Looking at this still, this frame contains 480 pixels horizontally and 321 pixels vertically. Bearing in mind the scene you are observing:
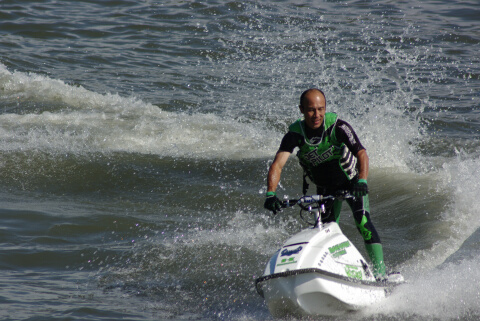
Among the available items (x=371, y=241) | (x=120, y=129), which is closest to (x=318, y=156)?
(x=371, y=241)

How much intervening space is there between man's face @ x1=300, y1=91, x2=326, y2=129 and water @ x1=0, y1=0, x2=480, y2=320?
1.67m

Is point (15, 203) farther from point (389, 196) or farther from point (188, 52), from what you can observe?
point (188, 52)

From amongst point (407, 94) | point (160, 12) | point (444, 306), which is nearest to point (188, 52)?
point (160, 12)

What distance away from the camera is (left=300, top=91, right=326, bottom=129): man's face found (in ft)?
16.1

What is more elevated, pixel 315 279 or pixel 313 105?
pixel 313 105

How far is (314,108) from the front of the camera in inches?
194

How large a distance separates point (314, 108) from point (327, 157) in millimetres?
630

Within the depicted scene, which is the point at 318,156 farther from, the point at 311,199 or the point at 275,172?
the point at 311,199

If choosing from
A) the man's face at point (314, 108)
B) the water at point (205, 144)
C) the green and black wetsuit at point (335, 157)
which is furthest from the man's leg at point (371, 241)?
the man's face at point (314, 108)

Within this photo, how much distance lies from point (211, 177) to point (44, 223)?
309 centimetres

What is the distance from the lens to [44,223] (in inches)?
286

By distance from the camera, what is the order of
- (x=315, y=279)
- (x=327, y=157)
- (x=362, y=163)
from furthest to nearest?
1. (x=327, y=157)
2. (x=362, y=163)
3. (x=315, y=279)

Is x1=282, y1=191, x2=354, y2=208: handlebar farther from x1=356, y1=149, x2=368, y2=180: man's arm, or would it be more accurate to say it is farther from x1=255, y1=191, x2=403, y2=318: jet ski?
x1=356, y1=149, x2=368, y2=180: man's arm

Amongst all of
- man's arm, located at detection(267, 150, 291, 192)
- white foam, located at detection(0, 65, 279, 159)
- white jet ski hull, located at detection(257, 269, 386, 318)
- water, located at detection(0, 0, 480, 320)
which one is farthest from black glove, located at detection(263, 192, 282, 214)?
white foam, located at detection(0, 65, 279, 159)
